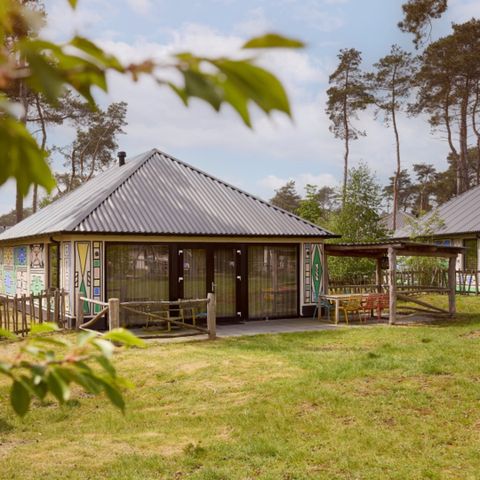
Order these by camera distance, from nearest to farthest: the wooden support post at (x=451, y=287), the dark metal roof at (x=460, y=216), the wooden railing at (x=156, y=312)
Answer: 1. the wooden railing at (x=156, y=312)
2. the wooden support post at (x=451, y=287)
3. the dark metal roof at (x=460, y=216)

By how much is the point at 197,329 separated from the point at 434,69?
1256 inches

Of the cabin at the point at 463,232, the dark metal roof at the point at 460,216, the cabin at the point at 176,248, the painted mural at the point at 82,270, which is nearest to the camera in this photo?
the painted mural at the point at 82,270

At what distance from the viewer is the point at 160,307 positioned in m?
16.1

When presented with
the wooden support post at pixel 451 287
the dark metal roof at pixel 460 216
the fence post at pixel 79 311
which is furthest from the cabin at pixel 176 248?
the dark metal roof at pixel 460 216

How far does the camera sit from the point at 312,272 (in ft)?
61.3

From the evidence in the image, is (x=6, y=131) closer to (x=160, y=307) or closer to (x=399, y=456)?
(x=399, y=456)

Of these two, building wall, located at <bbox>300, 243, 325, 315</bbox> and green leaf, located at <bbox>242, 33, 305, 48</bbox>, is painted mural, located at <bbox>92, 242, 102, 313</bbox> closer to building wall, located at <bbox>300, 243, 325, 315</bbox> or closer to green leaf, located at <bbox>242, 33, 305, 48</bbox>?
building wall, located at <bbox>300, 243, 325, 315</bbox>

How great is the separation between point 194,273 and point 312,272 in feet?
13.3

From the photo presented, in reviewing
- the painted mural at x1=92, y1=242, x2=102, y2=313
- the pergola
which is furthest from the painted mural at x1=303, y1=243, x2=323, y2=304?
the painted mural at x1=92, y1=242, x2=102, y2=313

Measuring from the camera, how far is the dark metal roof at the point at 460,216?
27.9m

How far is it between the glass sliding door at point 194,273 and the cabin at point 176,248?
→ 3 cm

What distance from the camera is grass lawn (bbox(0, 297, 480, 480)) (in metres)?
6.03

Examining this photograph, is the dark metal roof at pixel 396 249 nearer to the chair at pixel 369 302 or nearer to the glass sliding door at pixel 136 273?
the chair at pixel 369 302

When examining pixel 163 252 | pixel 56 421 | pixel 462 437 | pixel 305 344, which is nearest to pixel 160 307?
pixel 163 252
